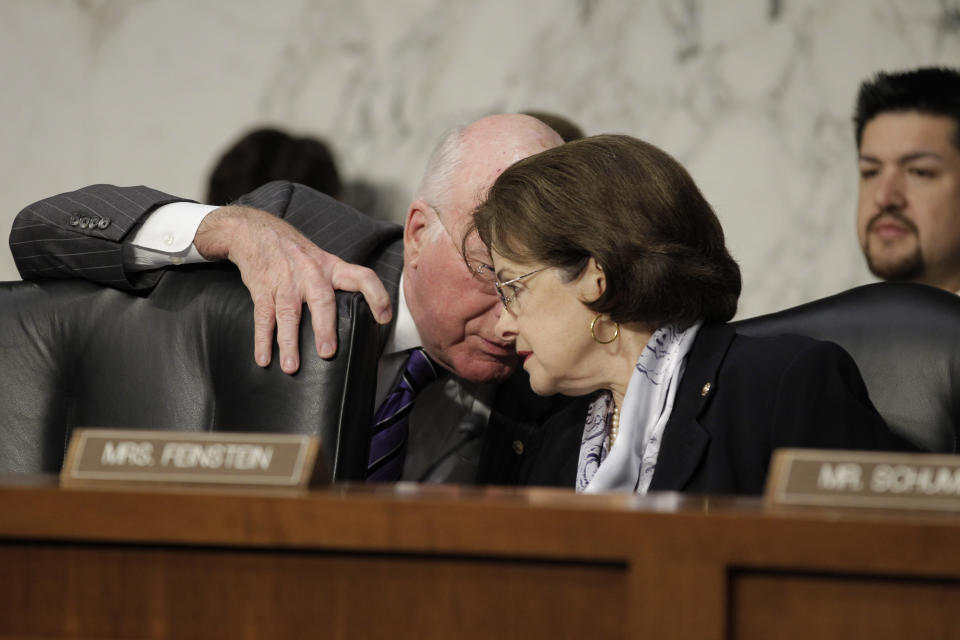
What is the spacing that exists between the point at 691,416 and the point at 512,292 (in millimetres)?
326

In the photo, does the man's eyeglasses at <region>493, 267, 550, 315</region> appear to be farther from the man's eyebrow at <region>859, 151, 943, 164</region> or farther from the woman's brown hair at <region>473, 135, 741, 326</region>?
the man's eyebrow at <region>859, 151, 943, 164</region>

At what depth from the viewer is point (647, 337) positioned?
5.59 ft

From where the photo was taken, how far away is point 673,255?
162 cm

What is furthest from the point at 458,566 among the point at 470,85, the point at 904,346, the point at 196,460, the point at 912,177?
the point at 470,85

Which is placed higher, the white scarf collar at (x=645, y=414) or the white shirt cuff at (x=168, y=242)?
the white shirt cuff at (x=168, y=242)

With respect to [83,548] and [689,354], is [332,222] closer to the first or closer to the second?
[689,354]

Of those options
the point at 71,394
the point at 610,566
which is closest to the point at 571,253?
the point at 71,394

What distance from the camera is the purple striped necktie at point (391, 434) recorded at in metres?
1.90

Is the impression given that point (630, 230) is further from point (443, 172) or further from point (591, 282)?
point (443, 172)

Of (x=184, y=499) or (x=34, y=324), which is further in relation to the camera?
(x=34, y=324)

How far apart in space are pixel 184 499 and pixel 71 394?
1091 millimetres

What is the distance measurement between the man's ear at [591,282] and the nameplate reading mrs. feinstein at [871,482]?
33.8 inches

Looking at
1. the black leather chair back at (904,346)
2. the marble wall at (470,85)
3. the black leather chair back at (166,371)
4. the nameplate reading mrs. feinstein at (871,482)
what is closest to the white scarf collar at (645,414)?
the black leather chair back at (904,346)

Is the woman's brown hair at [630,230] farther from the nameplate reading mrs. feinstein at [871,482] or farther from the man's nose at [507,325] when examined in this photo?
the nameplate reading mrs. feinstein at [871,482]
